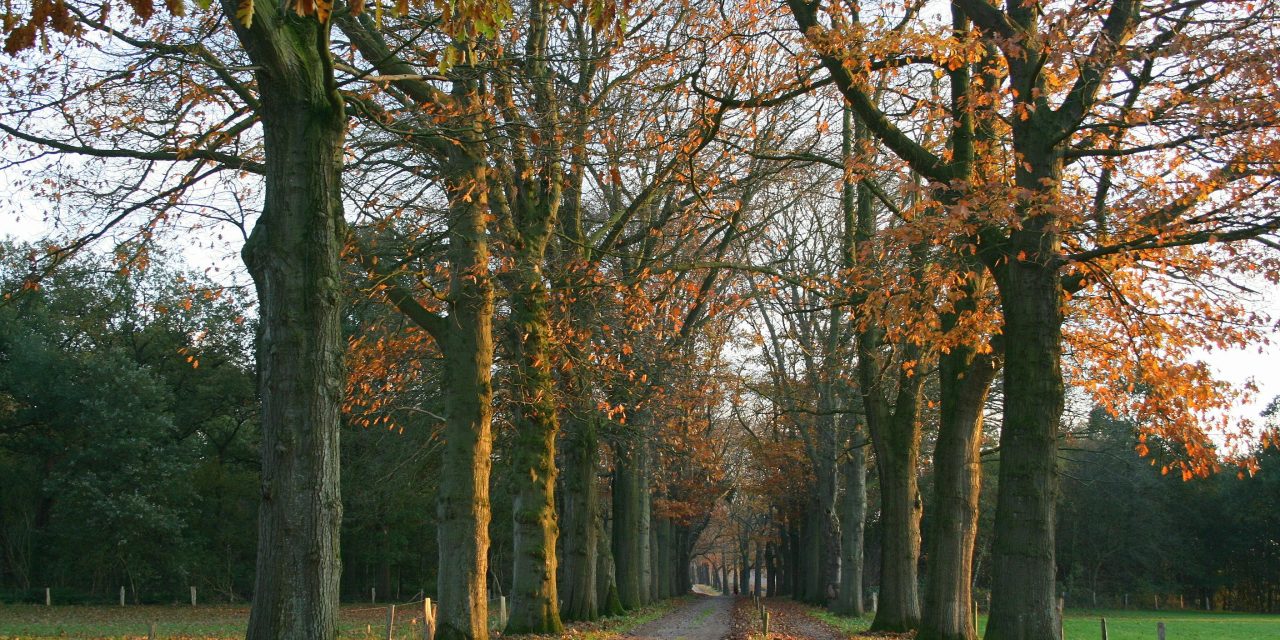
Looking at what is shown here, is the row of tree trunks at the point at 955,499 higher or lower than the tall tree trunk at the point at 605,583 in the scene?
higher

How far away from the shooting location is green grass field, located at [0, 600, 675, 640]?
19922mm

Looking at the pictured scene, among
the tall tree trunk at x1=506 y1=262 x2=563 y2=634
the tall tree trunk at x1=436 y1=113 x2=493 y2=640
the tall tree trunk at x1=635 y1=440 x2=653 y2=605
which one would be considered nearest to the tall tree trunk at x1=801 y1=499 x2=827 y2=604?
the tall tree trunk at x1=635 y1=440 x2=653 y2=605

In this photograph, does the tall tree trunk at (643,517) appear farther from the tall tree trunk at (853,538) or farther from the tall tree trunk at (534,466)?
the tall tree trunk at (534,466)

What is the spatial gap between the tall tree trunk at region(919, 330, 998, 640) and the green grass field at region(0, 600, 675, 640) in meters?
5.86

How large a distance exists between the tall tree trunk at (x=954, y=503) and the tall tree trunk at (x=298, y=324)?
33.3ft

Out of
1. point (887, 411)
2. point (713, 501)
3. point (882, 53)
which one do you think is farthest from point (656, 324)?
point (713, 501)

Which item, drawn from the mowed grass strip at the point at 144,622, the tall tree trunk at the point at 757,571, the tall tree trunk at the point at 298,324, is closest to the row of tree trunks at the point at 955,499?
the mowed grass strip at the point at 144,622

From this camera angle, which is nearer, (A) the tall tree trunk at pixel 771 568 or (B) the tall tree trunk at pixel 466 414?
(B) the tall tree trunk at pixel 466 414

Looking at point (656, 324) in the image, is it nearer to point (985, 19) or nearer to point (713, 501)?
point (985, 19)

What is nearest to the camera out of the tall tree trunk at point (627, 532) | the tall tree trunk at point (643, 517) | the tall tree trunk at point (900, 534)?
the tall tree trunk at point (900, 534)

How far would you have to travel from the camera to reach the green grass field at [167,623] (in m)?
19.9

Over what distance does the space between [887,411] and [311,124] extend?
48.9 feet

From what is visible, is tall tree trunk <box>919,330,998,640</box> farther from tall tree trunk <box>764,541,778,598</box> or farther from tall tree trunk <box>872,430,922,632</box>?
tall tree trunk <box>764,541,778,598</box>

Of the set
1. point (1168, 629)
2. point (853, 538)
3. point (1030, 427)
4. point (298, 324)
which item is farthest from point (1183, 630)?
point (298, 324)
